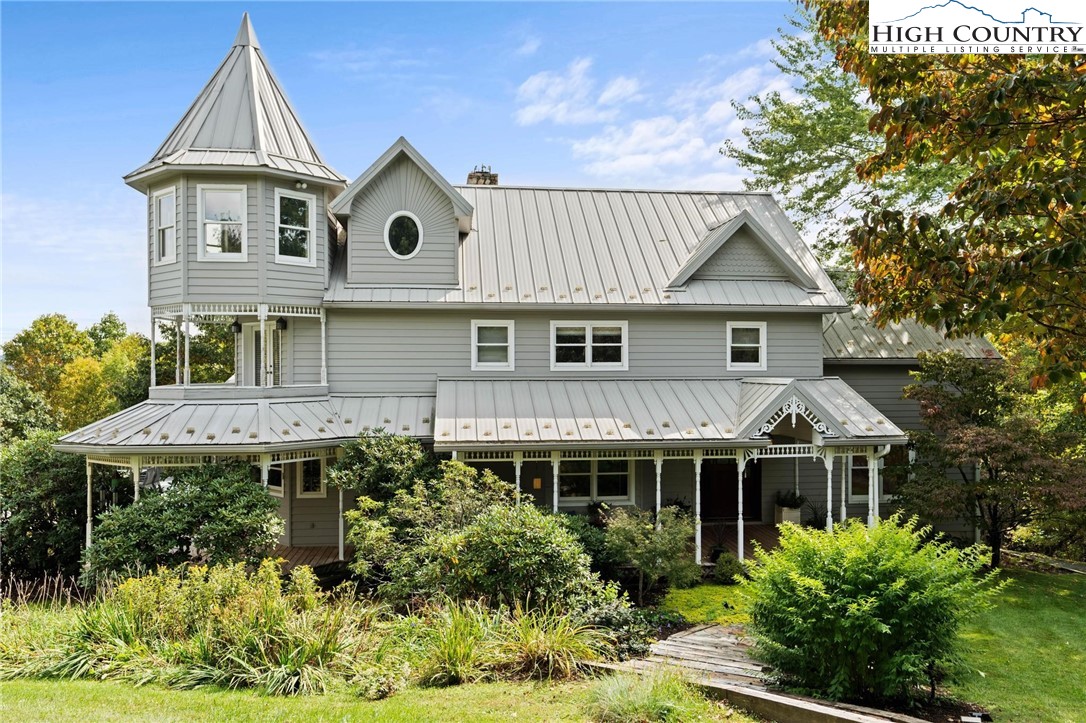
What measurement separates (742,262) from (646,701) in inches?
537

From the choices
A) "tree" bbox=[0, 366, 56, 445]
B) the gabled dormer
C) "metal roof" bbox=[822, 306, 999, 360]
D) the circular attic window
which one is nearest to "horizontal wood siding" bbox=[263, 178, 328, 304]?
the gabled dormer

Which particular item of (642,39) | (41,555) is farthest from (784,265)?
(41,555)

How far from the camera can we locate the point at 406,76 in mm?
15305

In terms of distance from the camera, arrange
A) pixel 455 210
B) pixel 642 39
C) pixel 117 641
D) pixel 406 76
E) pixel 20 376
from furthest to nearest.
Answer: pixel 20 376
pixel 455 210
pixel 406 76
pixel 642 39
pixel 117 641

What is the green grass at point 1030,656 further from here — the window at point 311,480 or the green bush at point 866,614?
the window at point 311,480

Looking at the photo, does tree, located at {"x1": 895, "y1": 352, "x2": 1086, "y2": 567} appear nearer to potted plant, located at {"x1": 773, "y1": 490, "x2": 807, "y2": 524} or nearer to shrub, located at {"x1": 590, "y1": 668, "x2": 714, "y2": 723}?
potted plant, located at {"x1": 773, "y1": 490, "x2": 807, "y2": 524}

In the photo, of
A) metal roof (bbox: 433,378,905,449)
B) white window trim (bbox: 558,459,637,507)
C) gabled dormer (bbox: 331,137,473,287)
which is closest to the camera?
metal roof (bbox: 433,378,905,449)

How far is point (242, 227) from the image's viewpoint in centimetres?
1496

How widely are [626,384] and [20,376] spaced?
3775 cm

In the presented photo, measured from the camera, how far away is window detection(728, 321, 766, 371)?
698 inches

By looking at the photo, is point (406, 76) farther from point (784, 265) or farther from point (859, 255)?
point (859, 255)

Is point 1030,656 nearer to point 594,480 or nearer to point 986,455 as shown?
point 986,455

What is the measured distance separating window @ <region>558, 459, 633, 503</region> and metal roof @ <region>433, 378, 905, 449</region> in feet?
6.81

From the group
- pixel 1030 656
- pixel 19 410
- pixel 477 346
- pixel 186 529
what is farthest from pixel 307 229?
pixel 19 410
